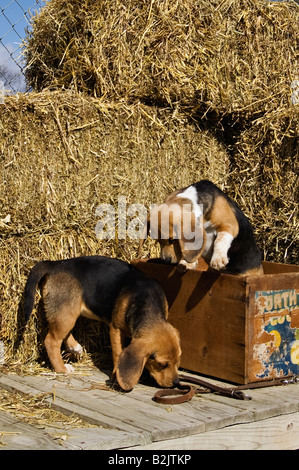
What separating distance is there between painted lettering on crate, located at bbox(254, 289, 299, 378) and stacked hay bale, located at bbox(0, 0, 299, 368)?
1.50 meters

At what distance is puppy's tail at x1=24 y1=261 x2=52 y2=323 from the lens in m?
4.64

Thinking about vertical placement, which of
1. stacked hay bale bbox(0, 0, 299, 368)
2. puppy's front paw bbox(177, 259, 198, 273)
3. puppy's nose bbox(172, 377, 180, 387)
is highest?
stacked hay bale bbox(0, 0, 299, 368)

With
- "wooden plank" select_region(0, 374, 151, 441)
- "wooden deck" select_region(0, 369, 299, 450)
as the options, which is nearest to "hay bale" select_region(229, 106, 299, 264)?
"wooden deck" select_region(0, 369, 299, 450)

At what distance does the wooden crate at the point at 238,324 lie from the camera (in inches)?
172

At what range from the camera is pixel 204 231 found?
465cm

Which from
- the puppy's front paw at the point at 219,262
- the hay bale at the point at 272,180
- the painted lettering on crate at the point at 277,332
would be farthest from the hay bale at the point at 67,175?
the painted lettering on crate at the point at 277,332

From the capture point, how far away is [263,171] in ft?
20.1

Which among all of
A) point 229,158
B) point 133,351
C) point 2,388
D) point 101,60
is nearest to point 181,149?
point 229,158

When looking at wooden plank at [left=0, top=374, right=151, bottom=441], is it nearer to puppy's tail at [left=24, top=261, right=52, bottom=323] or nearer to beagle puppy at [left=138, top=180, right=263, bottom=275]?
puppy's tail at [left=24, top=261, right=52, bottom=323]

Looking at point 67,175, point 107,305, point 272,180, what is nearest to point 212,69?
point 272,180

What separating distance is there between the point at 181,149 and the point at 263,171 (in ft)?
2.83

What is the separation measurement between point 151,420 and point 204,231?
1.55 m

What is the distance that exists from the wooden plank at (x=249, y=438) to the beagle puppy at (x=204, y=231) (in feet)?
3.99

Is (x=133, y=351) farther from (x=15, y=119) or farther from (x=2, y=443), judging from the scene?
(x=15, y=119)
